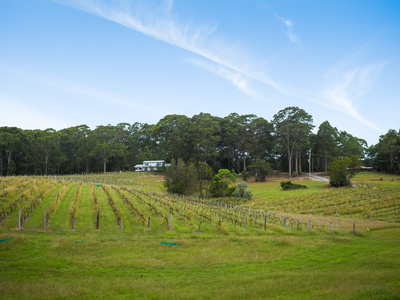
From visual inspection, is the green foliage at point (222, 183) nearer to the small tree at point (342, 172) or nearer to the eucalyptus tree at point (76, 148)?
the small tree at point (342, 172)

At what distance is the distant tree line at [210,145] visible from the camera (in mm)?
72938

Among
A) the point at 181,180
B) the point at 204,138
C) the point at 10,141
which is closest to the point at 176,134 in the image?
the point at 204,138

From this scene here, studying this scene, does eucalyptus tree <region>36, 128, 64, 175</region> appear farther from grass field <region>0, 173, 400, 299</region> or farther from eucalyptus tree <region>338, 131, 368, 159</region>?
eucalyptus tree <region>338, 131, 368, 159</region>

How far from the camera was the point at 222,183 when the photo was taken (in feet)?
169

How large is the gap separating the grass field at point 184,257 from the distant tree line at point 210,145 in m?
47.0

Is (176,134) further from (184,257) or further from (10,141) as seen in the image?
(184,257)

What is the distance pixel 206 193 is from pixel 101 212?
30053 millimetres

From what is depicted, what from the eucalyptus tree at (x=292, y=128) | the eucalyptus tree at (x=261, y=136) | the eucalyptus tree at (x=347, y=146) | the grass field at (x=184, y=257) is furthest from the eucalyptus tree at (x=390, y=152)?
the grass field at (x=184, y=257)

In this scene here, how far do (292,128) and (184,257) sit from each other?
65110mm

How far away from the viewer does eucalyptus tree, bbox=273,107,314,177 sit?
2849 inches

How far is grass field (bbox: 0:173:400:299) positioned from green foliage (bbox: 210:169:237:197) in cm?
2366

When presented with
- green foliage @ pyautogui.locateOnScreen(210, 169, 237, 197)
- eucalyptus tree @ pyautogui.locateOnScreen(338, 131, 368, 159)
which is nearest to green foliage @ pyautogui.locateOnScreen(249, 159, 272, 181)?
green foliage @ pyautogui.locateOnScreen(210, 169, 237, 197)

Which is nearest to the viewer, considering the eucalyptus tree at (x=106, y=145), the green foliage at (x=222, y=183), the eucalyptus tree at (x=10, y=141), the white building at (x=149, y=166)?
the green foliage at (x=222, y=183)

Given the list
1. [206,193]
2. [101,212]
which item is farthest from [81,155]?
[101,212]
